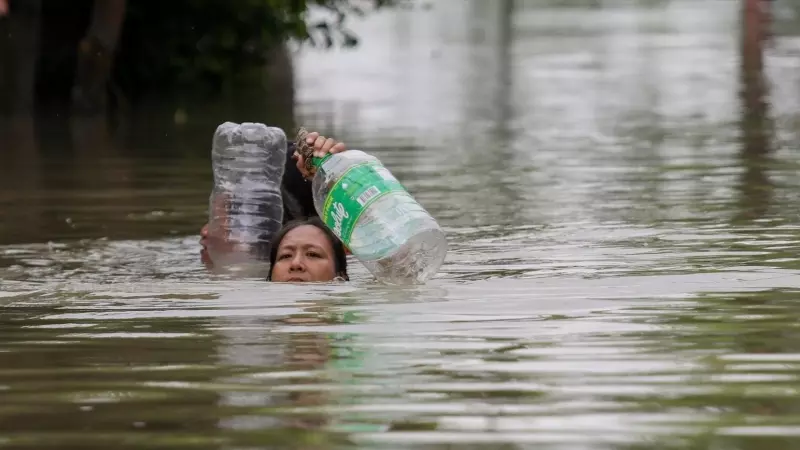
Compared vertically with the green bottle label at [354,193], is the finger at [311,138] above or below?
above

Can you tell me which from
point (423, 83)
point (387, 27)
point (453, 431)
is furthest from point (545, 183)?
point (387, 27)

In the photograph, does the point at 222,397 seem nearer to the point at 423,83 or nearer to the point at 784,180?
the point at 784,180

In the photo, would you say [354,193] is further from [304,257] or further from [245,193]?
[245,193]

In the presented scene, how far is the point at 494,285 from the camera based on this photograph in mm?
7891

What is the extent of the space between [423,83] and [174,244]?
18.6 m

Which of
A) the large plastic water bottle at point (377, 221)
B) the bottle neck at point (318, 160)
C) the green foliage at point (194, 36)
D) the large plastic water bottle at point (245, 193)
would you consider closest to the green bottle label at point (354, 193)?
the large plastic water bottle at point (377, 221)

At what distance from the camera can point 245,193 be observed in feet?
31.6

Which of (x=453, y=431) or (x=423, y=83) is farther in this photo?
(x=423, y=83)

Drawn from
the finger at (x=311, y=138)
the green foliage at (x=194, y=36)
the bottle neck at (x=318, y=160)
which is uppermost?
the finger at (x=311, y=138)

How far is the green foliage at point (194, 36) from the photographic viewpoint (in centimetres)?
2502

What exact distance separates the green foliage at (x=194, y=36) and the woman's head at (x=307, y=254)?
16.2 meters

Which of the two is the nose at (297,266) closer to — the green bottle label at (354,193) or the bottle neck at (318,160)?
the green bottle label at (354,193)

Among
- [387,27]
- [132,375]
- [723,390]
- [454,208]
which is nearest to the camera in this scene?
[723,390]

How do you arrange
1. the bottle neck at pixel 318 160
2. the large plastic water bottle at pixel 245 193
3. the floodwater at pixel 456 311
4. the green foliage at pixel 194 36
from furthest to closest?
1. the green foliage at pixel 194 36
2. the large plastic water bottle at pixel 245 193
3. the bottle neck at pixel 318 160
4. the floodwater at pixel 456 311
